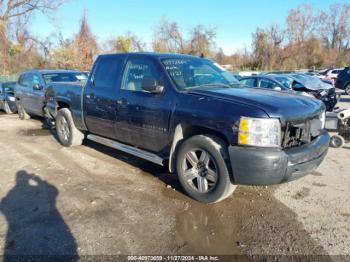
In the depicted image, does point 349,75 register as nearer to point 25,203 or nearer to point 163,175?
point 163,175

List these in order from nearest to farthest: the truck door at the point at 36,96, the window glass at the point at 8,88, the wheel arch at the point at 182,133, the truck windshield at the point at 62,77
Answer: the wheel arch at the point at 182,133 → the truck door at the point at 36,96 → the truck windshield at the point at 62,77 → the window glass at the point at 8,88

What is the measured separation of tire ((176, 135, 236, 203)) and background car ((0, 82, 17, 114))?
10.8 metres

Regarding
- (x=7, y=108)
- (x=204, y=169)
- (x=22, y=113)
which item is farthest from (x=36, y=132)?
(x=204, y=169)

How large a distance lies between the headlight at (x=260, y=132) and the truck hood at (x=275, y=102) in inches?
4.2

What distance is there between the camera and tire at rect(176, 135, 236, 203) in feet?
12.1

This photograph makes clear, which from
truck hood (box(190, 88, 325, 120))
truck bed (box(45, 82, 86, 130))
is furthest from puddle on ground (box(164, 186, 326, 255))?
truck bed (box(45, 82, 86, 130))

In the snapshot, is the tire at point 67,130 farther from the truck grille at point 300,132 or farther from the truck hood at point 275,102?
the truck grille at point 300,132

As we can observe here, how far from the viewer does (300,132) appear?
374cm

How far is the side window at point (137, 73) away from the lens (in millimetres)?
4556

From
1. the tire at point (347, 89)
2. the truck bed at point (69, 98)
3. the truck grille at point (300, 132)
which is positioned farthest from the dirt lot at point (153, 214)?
the tire at point (347, 89)

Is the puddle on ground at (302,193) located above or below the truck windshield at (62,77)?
below

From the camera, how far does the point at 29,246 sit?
312cm

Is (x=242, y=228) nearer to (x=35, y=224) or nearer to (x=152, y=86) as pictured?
(x=152, y=86)

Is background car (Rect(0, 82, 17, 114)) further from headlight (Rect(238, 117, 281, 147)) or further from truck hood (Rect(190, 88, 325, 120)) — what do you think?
headlight (Rect(238, 117, 281, 147))
